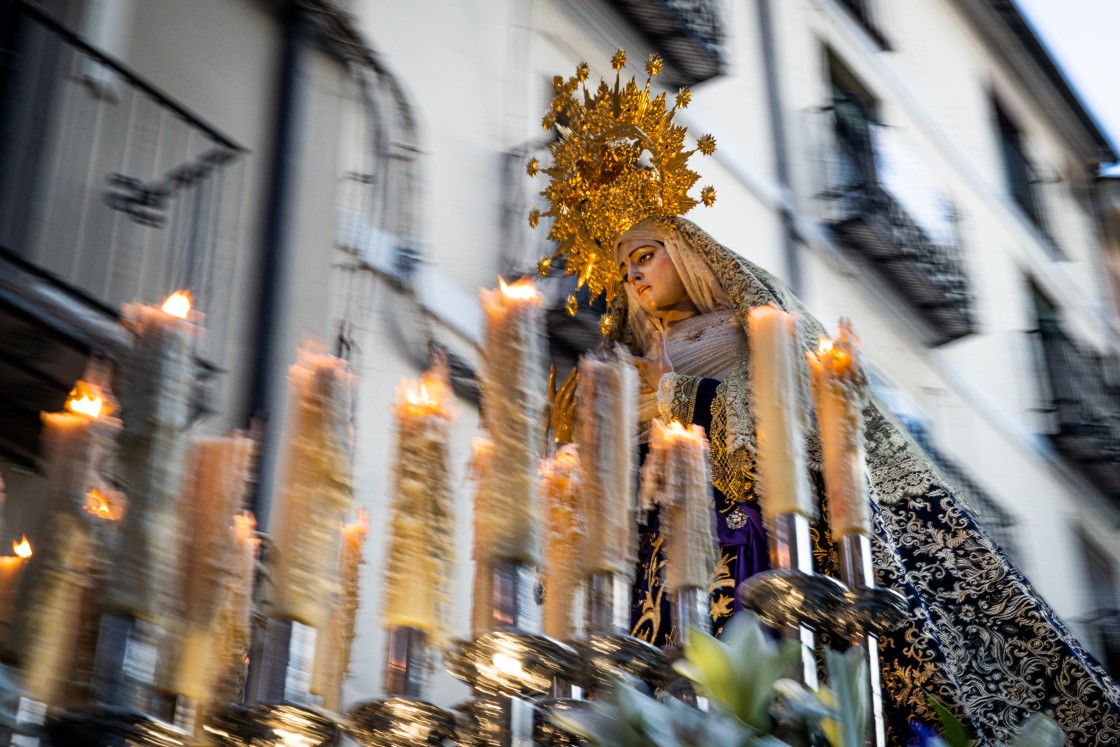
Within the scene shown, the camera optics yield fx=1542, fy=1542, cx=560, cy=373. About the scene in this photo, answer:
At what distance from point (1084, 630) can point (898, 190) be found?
3057mm

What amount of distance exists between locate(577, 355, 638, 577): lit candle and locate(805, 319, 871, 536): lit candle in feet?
1.04

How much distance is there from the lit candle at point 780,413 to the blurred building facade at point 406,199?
45.2 inches

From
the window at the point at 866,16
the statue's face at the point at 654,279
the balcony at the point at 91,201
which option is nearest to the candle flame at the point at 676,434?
the statue's face at the point at 654,279

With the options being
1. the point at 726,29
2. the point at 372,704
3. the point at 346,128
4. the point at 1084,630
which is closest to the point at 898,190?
the point at 726,29

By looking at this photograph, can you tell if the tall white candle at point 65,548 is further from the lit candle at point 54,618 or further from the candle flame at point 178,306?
the candle flame at point 178,306

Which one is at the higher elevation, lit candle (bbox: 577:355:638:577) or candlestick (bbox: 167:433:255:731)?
lit candle (bbox: 577:355:638:577)

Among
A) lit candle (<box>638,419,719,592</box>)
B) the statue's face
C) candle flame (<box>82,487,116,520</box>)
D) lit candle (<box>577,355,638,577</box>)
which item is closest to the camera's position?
candle flame (<box>82,487,116,520</box>)

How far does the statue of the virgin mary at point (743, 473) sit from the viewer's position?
132 inches

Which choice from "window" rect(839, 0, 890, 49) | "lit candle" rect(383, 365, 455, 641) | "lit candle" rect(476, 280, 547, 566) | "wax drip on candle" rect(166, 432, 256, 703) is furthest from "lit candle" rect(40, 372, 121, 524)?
"window" rect(839, 0, 890, 49)

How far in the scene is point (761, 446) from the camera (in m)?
2.44

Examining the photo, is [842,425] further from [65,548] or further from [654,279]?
[654,279]

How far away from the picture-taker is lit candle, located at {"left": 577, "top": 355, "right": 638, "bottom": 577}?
232cm

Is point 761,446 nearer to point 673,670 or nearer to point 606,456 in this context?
point 606,456

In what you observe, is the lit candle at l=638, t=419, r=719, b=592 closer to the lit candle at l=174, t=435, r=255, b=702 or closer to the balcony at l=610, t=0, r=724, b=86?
the lit candle at l=174, t=435, r=255, b=702
